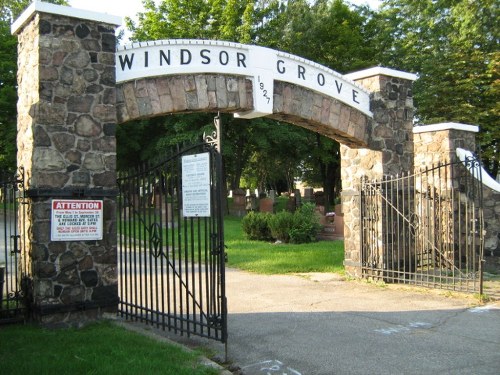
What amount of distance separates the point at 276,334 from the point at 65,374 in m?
2.70

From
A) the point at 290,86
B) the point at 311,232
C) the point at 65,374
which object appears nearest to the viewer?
the point at 65,374

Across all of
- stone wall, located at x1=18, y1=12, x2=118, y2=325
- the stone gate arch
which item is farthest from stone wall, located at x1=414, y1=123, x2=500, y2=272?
stone wall, located at x1=18, y1=12, x2=118, y2=325

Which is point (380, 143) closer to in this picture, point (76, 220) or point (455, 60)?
point (76, 220)

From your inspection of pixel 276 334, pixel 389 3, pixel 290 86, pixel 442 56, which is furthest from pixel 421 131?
pixel 389 3

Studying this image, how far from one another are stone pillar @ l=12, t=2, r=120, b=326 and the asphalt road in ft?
5.14

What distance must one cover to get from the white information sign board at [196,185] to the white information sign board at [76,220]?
1586mm

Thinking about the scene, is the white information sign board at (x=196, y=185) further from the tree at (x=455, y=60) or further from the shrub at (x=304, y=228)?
the tree at (x=455, y=60)

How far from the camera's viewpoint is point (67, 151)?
6.90m

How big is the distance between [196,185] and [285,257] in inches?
286

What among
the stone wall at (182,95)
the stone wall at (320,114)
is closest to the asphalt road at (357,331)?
the stone wall at (320,114)

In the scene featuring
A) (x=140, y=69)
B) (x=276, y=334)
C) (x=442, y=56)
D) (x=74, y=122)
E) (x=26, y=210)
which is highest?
(x=442, y=56)

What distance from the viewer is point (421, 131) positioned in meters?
12.3

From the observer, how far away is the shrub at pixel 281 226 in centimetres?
1606

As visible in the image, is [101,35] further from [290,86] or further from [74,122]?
[290,86]
